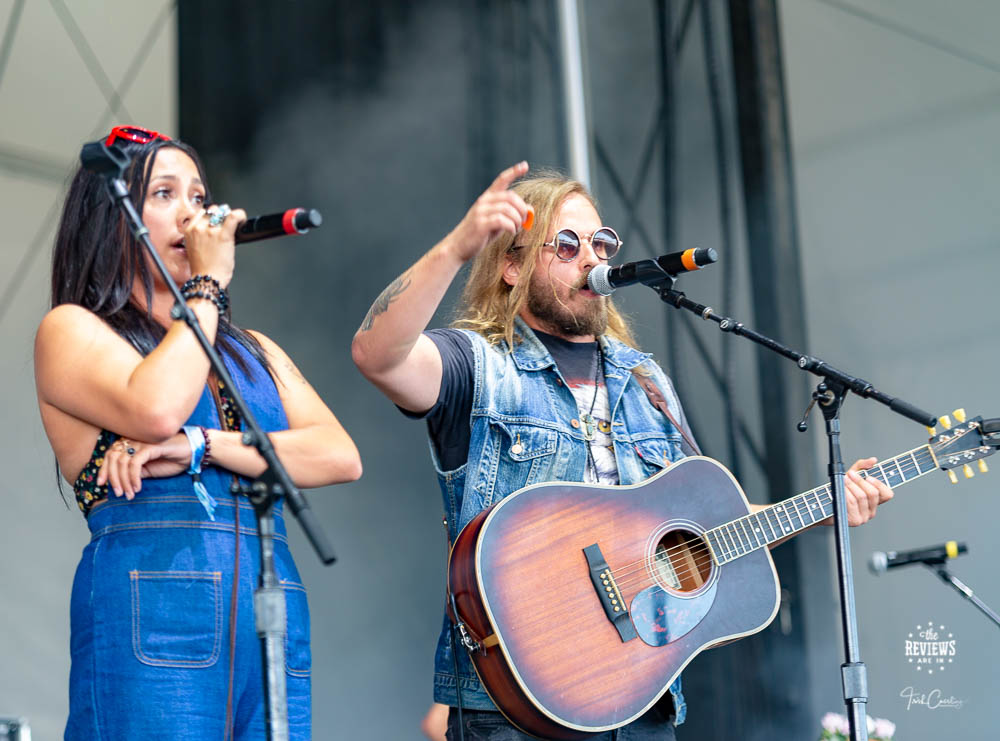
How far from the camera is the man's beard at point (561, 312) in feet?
9.03

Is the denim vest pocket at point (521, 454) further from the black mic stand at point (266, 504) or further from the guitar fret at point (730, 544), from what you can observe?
the black mic stand at point (266, 504)

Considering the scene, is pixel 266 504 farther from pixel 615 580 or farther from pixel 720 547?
pixel 720 547

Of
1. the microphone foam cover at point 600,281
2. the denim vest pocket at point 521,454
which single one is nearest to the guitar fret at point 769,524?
the denim vest pocket at point 521,454

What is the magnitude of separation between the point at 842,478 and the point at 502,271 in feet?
3.56

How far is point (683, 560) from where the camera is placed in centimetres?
255

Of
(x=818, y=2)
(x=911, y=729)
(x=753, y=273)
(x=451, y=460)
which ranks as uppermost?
(x=818, y=2)

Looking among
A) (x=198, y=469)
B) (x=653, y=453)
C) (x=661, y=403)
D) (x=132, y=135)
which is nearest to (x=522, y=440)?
(x=653, y=453)

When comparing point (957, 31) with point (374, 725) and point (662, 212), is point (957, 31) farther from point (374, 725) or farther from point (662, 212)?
point (374, 725)

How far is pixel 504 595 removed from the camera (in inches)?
87.4

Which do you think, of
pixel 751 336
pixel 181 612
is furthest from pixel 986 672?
pixel 181 612

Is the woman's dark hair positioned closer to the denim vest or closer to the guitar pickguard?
the denim vest

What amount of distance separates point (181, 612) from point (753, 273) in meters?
3.13

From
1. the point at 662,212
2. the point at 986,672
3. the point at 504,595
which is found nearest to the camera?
the point at 504,595

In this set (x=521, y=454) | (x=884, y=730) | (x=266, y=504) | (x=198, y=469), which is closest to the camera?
(x=266, y=504)
